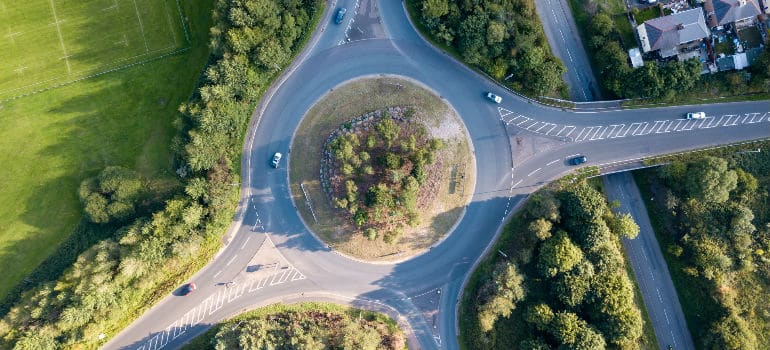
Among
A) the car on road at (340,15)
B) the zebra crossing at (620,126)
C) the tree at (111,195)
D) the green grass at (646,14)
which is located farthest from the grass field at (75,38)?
the green grass at (646,14)

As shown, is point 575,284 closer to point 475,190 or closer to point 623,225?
point 623,225

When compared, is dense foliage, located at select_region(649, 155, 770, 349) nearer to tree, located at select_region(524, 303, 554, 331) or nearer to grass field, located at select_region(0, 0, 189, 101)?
tree, located at select_region(524, 303, 554, 331)

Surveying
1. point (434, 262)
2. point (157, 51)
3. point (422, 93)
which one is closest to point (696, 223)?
point (434, 262)

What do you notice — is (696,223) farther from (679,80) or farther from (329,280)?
(329,280)

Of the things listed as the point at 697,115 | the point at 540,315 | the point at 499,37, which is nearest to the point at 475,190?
the point at 540,315

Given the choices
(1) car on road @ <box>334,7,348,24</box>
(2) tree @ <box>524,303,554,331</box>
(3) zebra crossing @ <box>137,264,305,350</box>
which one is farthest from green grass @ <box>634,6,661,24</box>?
(3) zebra crossing @ <box>137,264,305,350</box>

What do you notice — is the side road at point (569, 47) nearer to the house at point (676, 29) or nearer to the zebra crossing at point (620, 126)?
the zebra crossing at point (620, 126)
